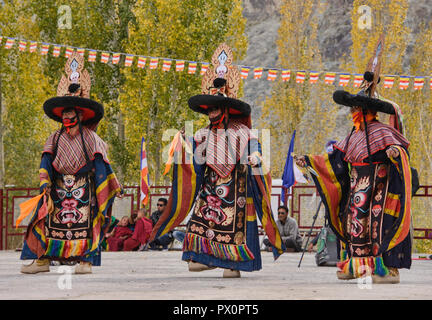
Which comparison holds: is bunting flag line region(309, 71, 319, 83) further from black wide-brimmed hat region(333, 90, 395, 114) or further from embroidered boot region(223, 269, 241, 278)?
black wide-brimmed hat region(333, 90, 395, 114)

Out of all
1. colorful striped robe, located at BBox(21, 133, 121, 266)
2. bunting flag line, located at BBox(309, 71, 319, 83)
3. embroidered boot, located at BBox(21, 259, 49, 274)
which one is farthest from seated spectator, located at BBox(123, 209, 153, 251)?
embroidered boot, located at BBox(21, 259, 49, 274)

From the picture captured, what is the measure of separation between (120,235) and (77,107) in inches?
309

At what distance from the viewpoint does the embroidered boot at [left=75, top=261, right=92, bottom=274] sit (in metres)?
9.29

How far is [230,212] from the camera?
909cm

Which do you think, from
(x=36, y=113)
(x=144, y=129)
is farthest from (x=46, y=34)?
(x=144, y=129)

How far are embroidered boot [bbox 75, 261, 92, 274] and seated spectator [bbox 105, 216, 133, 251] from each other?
737 centimetres

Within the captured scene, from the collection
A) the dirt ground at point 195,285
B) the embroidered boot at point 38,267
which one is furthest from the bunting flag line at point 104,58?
the embroidered boot at point 38,267

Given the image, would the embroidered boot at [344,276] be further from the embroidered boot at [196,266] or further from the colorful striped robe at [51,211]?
the colorful striped robe at [51,211]

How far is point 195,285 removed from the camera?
7828mm

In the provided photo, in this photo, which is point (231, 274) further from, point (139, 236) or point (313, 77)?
point (313, 77)

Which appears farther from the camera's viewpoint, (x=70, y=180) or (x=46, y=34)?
(x=46, y=34)

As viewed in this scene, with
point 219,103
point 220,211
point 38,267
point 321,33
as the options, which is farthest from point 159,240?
point 321,33

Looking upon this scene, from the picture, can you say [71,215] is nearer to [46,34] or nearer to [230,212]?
[230,212]

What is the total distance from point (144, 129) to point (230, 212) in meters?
15.1
